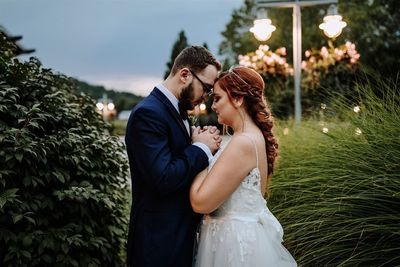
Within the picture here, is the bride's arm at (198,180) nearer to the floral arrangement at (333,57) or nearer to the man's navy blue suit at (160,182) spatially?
the man's navy blue suit at (160,182)

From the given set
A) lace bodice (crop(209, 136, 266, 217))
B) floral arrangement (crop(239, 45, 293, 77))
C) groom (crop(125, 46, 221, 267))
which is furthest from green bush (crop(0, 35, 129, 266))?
floral arrangement (crop(239, 45, 293, 77))

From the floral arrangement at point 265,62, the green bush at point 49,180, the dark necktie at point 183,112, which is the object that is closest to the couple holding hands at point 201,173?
the dark necktie at point 183,112

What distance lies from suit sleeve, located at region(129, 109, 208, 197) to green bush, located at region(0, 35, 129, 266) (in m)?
1.19

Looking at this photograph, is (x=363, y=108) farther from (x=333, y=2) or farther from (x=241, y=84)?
(x=333, y=2)

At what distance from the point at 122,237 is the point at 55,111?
4.54 feet

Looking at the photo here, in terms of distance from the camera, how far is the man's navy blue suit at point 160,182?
2.49 m

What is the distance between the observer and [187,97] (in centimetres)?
281

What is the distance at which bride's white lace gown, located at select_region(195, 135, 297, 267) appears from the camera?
268cm

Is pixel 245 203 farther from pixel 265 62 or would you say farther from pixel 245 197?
pixel 265 62

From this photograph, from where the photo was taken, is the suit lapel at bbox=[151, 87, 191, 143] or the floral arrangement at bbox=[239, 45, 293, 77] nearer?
the suit lapel at bbox=[151, 87, 191, 143]

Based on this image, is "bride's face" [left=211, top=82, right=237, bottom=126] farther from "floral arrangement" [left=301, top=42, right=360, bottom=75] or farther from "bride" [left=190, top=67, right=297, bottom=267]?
"floral arrangement" [left=301, top=42, right=360, bottom=75]

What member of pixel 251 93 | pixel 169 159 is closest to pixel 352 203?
pixel 251 93

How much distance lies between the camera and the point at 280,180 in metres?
4.93

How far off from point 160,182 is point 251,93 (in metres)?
0.76
